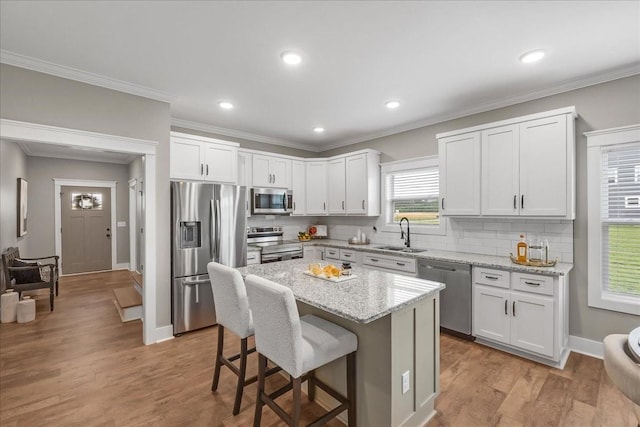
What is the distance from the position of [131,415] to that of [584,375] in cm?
370

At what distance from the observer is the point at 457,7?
1.94 meters

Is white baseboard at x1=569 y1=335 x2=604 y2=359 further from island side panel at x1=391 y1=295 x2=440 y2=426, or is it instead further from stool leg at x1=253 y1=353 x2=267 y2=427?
stool leg at x1=253 y1=353 x2=267 y2=427

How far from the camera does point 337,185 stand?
17.1 ft

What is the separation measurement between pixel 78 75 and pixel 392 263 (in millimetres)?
3991

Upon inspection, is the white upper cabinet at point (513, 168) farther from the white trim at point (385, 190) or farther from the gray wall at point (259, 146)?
the gray wall at point (259, 146)

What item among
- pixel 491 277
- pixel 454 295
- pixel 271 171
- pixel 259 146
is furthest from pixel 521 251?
pixel 259 146

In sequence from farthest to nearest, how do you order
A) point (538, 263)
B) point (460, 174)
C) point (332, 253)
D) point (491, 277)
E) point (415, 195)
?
point (332, 253) < point (415, 195) < point (460, 174) < point (491, 277) < point (538, 263)

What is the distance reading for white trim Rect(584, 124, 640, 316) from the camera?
2.84m

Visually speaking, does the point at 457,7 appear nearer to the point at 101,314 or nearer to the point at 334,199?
the point at 334,199

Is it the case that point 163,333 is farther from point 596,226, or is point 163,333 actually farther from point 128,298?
point 596,226

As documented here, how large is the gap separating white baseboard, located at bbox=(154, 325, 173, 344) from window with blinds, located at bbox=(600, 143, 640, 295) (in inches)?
181

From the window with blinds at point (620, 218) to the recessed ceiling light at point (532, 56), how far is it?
1.18 m

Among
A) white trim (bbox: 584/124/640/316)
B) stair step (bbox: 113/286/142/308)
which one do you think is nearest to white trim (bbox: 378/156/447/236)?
white trim (bbox: 584/124/640/316)

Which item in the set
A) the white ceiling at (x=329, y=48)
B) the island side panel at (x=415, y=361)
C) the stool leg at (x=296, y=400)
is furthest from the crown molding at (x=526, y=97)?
the stool leg at (x=296, y=400)
